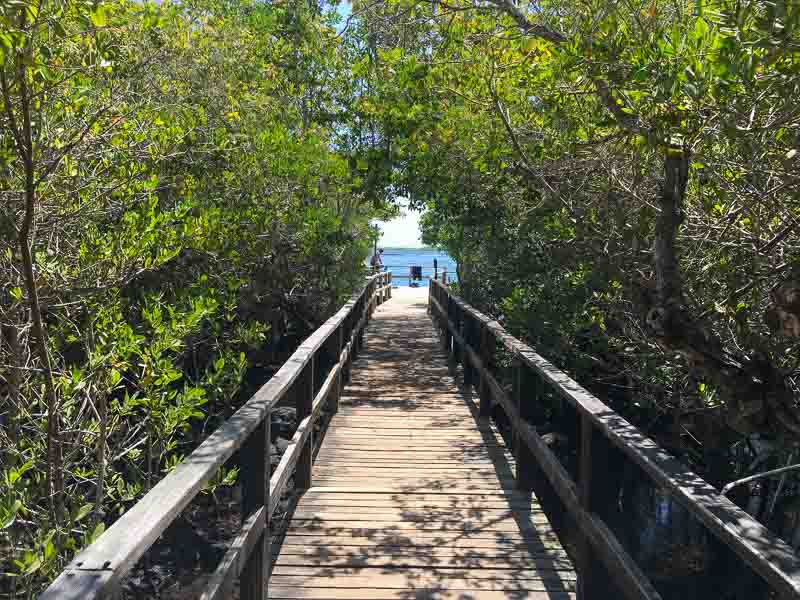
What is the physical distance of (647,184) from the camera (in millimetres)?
5668

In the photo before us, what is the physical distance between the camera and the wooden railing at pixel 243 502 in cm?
145

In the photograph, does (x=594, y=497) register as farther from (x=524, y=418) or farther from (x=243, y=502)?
(x=524, y=418)

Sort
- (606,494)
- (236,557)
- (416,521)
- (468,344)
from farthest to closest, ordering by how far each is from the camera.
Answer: (468,344), (416,521), (606,494), (236,557)

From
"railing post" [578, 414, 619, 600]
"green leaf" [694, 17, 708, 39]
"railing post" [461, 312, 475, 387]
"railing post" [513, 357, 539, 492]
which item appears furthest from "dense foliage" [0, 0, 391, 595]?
"railing post" [461, 312, 475, 387]

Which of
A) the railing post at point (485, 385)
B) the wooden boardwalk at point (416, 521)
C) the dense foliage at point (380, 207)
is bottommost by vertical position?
the wooden boardwalk at point (416, 521)

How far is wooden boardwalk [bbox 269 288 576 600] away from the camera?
3.66 metres

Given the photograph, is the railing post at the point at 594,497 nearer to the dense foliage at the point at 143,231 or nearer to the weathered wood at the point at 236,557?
the weathered wood at the point at 236,557

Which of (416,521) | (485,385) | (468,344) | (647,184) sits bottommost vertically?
(416,521)

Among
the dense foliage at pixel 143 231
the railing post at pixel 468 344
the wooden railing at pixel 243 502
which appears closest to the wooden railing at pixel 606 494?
the wooden railing at pixel 243 502

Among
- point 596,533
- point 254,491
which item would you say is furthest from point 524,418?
point 254,491

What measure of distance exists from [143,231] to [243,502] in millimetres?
2461

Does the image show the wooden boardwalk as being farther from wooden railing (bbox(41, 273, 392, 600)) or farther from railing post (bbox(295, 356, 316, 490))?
wooden railing (bbox(41, 273, 392, 600))

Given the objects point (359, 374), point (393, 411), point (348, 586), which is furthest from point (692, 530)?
point (348, 586)

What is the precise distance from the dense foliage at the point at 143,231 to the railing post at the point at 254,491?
25.4 inches
